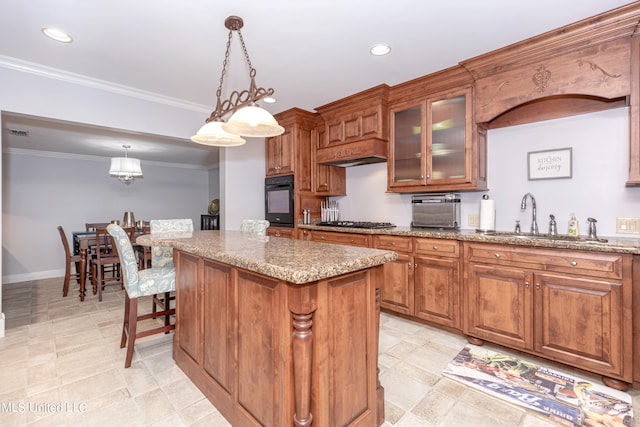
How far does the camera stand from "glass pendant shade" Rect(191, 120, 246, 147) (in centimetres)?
226

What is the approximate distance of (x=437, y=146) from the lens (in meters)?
2.99

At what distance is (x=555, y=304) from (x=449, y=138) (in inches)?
66.0

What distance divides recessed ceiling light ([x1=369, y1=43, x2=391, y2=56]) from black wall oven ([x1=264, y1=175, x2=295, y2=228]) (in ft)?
6.45

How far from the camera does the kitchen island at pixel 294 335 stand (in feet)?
3.86

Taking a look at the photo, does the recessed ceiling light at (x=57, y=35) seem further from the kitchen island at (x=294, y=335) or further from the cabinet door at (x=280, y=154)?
the cabinet door at (x=280, y=154)

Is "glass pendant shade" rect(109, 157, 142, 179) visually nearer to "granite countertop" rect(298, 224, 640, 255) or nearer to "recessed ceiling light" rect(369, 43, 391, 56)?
"granite countertop" rect(298, 224, 640, 255)

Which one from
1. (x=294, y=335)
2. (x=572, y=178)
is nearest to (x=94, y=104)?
(x=294, y=335)

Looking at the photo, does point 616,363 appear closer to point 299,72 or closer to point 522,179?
point 522,179

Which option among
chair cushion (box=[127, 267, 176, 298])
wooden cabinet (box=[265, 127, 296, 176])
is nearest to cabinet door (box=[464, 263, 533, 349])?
chair cushion (box=[127, 267, 176, 298])

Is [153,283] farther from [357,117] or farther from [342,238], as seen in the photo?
[357,117]

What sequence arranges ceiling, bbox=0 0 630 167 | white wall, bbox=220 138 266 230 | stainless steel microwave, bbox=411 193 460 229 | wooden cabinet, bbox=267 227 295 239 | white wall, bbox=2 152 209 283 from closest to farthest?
ceiling, bbox=0 0 630 167 < stainless steel microwave, bbox=411 193 460 229 < wooden cabinet, bbox=267 227 295 239 < white wall, bbox=220 138 266 230 < white wall, bbox=2 152 209 283

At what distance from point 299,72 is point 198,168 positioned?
591 centimetres

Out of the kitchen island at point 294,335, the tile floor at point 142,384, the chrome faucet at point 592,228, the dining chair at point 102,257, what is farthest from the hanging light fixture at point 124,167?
the chrome faucet at point 592,228

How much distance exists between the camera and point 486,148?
9.56ft
